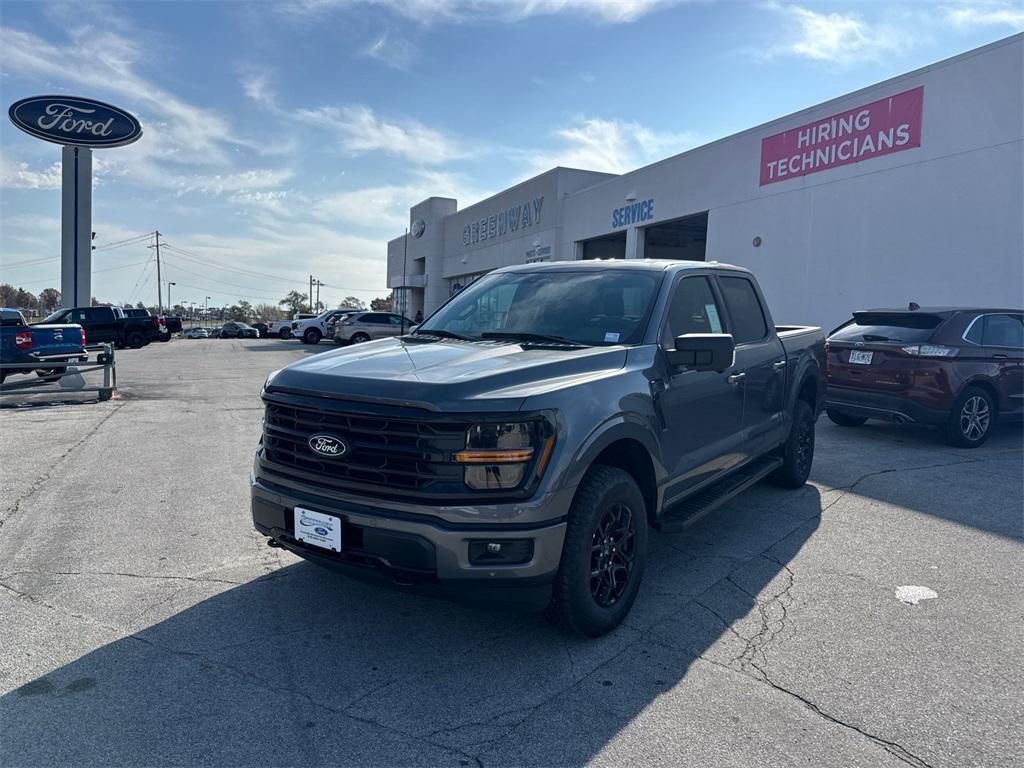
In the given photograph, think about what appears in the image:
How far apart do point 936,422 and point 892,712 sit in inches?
249

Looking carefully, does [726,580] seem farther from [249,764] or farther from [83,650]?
[83,650]

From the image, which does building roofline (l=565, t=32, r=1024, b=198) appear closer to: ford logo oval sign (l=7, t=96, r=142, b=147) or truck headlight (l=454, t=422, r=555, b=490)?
truck headlight (l=454, t=422, r=555, b=490)

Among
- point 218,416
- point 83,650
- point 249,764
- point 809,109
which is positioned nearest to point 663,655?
point 249,764

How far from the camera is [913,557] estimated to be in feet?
15.9

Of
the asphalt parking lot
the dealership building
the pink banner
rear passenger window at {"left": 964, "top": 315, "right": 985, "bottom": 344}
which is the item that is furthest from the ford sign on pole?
rear passenger window at {"left": 964, "top": 315, "right": 985, "bottom": 344}

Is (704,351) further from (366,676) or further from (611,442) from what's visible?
(366,676)

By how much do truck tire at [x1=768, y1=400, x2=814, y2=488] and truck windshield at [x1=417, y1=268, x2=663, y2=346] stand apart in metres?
2.47

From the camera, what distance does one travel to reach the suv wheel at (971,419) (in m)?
8.31

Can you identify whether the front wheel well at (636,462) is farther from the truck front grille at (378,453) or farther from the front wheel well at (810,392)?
the front wheel well at (810,392)

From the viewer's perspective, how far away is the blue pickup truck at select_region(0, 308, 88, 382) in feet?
40.3

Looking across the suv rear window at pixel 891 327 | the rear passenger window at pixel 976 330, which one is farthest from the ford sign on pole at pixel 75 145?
the rear passenger window at pixel 976 330

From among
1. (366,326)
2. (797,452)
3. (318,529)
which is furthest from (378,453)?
(366,326)

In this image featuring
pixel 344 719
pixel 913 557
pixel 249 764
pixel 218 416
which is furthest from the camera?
pixel 218 416

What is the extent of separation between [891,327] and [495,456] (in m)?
7.43
